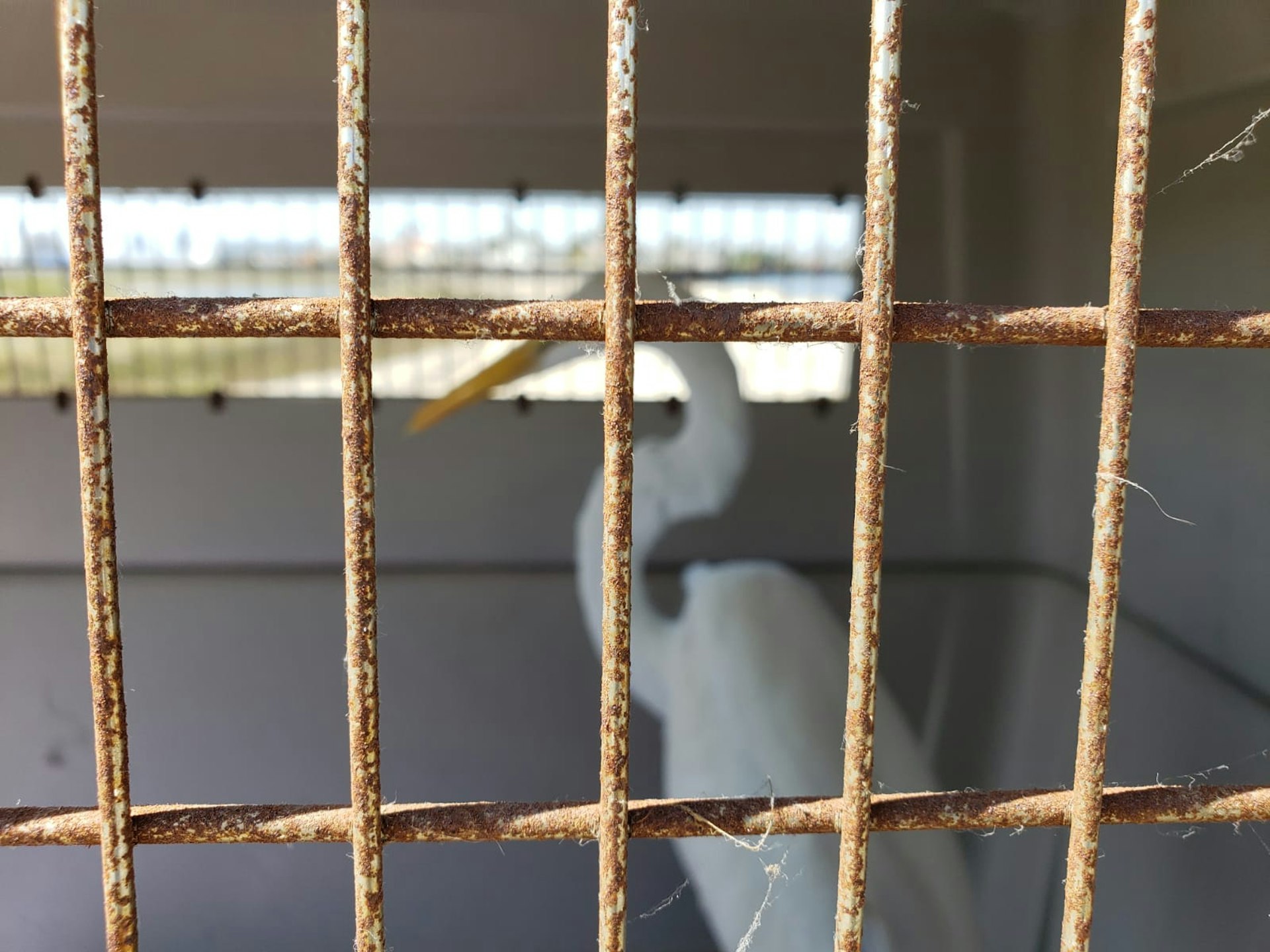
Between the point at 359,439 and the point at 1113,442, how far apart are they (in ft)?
1.28

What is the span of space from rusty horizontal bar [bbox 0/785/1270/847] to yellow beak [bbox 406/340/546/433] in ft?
4.01

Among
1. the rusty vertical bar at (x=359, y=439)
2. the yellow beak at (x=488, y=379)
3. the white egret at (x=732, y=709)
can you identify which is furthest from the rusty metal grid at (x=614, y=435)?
the yellow beak at (x=488, y=379)

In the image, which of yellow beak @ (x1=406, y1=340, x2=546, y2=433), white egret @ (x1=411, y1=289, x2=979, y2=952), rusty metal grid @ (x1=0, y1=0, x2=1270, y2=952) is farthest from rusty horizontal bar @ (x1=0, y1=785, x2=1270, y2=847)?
yellow beak @ (x1=406, y1=340, x2=546, y2=433)

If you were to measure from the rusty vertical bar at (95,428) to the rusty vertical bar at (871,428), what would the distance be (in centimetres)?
38

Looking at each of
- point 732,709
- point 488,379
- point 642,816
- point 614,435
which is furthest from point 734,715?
point 614,435

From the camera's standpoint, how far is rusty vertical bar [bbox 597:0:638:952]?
1.57ft

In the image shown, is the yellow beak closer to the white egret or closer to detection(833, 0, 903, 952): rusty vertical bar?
the white egret

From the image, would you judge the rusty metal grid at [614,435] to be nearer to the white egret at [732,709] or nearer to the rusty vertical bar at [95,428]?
the rusty vertical bar at [95,428]

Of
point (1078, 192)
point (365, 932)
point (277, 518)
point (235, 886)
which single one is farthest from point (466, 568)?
point (365, 932)

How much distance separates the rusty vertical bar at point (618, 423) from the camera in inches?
18.9

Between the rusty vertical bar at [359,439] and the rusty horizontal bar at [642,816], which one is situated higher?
the rusty vertical bar at [359,439]

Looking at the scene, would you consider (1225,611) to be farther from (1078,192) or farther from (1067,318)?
(1067,318)

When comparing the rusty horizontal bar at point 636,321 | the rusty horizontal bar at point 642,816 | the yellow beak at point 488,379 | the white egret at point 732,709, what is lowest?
the white egret at point 732,709

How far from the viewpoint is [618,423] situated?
0.49 m
